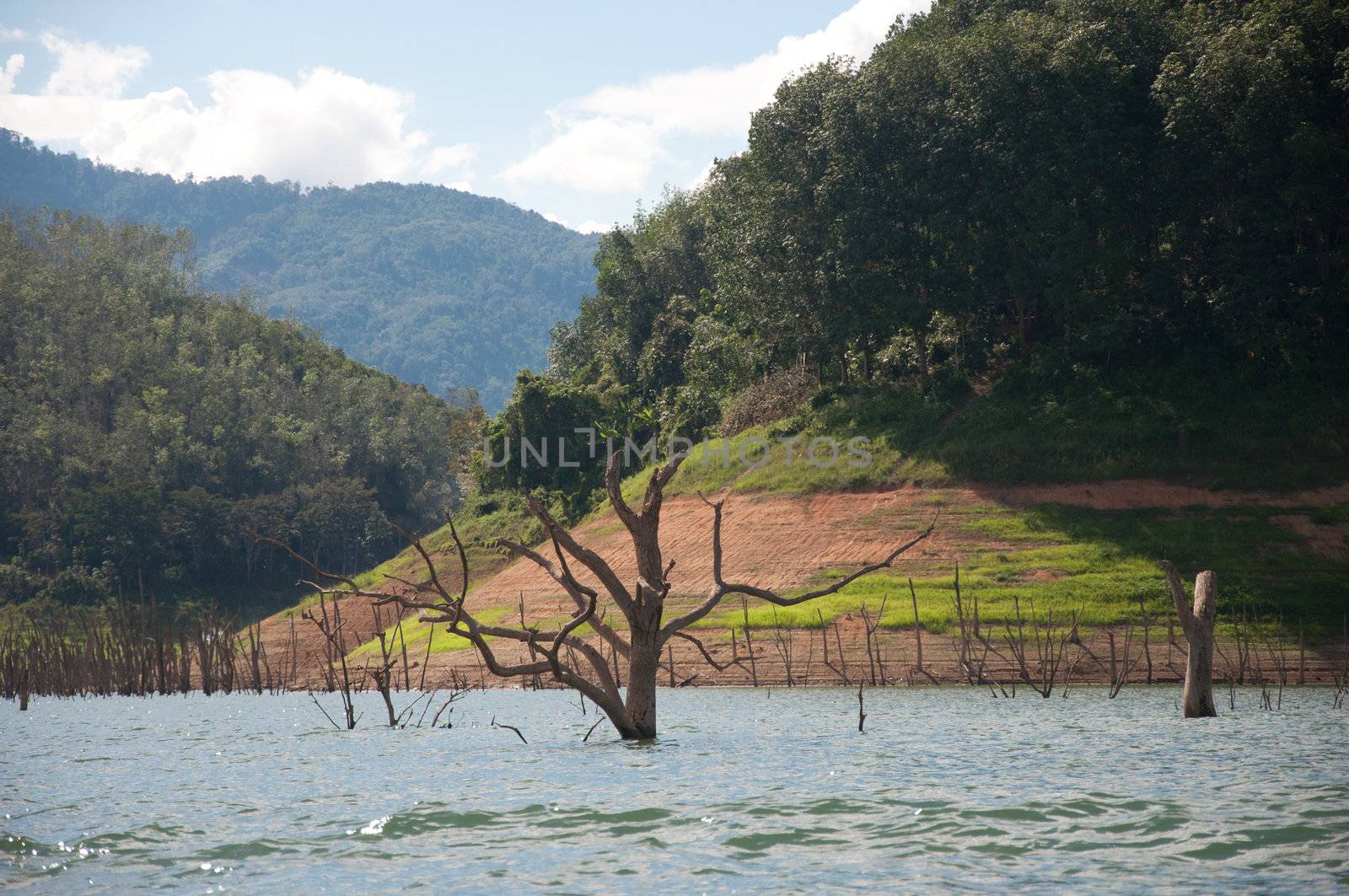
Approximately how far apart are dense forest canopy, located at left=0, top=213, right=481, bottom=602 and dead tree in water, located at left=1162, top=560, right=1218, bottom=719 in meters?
91.1

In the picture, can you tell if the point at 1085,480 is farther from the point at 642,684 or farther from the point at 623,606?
the point at 623,606

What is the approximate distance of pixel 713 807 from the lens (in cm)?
1773

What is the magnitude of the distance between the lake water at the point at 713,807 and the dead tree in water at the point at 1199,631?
62 centimetres

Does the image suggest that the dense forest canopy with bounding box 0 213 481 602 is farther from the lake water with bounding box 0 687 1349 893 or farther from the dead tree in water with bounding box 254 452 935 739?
the dead tree in water with bounding box 254 452 935 739

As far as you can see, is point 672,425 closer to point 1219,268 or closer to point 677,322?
point 677,322

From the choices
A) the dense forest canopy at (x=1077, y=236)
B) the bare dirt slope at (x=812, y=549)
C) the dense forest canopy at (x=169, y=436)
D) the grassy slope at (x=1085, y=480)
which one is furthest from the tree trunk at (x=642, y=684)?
the dense forest canopy at (x=169, y=436)

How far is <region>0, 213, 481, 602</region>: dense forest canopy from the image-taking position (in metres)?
106

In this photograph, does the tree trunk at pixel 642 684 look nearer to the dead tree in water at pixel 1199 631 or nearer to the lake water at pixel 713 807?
the lake water at pixel 713 807

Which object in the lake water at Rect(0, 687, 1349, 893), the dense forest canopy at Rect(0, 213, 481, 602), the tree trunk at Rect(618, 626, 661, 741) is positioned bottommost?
the lake water at Rect(0, 687, 1349, 893)

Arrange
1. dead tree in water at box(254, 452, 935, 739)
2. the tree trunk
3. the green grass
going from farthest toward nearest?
1. the green grass
2. the tree trunk
3. dead tree in water at box(254, 452, 935, 739)

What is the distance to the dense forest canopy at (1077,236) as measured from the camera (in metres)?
56.6

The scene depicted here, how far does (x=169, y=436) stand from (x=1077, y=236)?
3502 inches

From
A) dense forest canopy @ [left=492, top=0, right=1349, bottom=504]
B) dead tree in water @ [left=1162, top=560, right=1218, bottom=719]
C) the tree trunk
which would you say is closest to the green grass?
dense forest canopy @ [left=492, top=0, right=1349, bottom=504]

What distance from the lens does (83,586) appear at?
100688 mm
